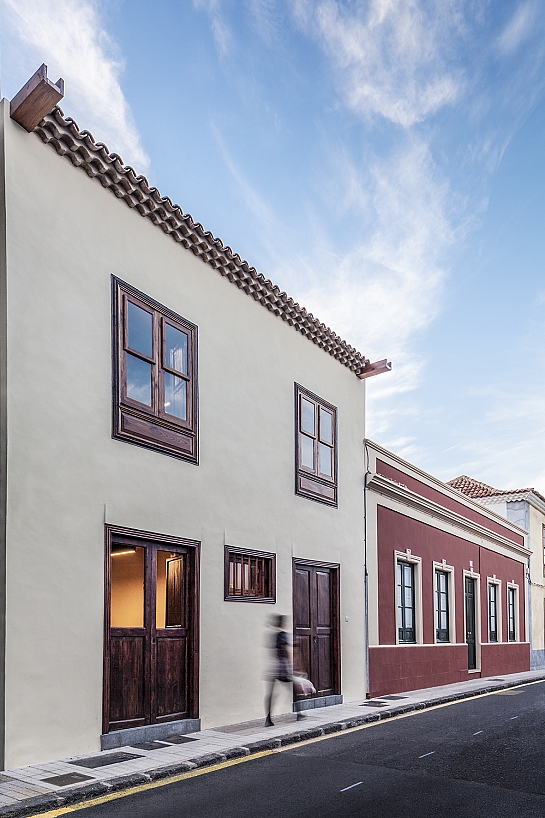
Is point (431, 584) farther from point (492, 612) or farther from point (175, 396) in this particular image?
point (175, 396)

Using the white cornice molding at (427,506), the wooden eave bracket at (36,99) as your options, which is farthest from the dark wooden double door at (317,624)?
the wooden eave bracket at (36,99)

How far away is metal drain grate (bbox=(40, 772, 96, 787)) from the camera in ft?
22.4

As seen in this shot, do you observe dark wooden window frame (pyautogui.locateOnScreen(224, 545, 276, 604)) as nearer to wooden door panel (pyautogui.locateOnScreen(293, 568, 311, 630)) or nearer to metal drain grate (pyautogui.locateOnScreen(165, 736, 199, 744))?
wooden door panel (pyautogui.locateOnScreen(293, 568, 311, 630))

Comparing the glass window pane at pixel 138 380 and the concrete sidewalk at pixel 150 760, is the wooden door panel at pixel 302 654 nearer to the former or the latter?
the concrete sidewalk at pixel 150 760

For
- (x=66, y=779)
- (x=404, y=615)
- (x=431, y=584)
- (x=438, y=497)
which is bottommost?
(x=66, y=779)

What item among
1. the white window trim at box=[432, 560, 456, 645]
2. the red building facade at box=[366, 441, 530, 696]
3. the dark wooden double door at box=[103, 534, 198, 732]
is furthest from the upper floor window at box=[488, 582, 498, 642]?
the dark wooden double door at box=[103, 534, 198, 732]

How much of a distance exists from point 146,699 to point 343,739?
2.76m

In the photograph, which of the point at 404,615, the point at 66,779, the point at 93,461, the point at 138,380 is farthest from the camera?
the point at 404,615

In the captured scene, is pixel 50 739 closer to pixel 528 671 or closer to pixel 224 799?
pixel 224 799

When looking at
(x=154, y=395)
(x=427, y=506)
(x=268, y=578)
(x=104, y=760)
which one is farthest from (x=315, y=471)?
(x=104, y=760)

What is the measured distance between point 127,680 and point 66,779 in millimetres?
1987

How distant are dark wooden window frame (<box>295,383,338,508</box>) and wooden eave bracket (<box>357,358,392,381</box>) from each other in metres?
1.48

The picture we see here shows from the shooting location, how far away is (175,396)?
10312mm

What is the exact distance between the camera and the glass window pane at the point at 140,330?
379 inches
